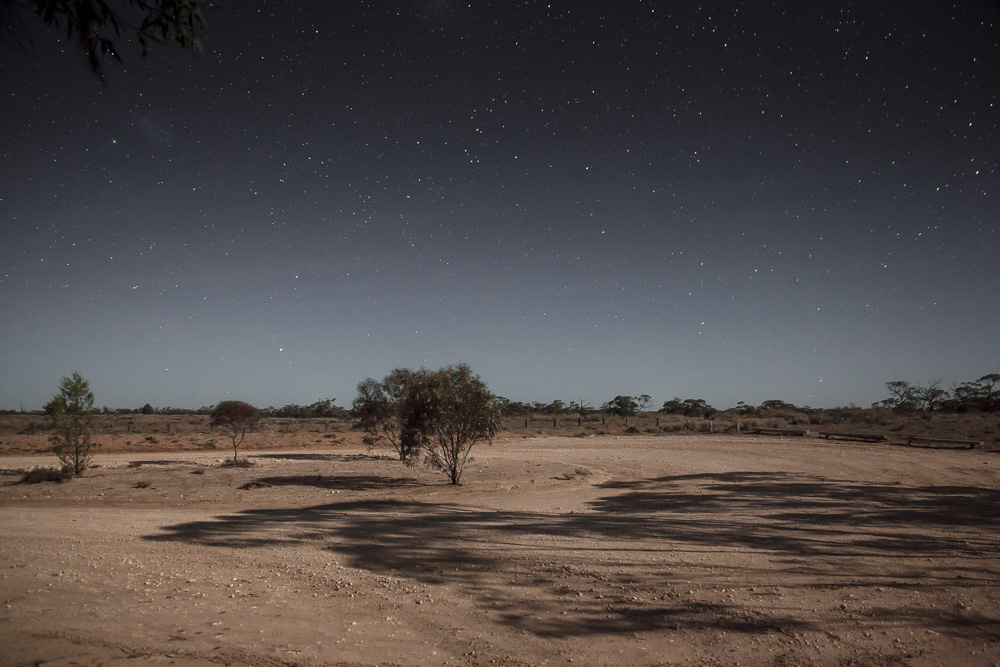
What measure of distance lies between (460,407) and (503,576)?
10501 millimetres

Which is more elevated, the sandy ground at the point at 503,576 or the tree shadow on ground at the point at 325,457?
the sandy ground at the point at 503,576

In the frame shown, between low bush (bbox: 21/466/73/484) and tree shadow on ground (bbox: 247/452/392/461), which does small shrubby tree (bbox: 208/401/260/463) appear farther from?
low bush (bbox: 21/466/73/484)

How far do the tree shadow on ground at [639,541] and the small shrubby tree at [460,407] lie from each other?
12.0ft

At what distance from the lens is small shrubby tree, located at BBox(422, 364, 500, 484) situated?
1789cm

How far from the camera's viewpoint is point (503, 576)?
768 cm

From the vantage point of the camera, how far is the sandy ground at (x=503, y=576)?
210 inches

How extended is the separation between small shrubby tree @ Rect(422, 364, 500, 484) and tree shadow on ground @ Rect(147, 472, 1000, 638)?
3.66m

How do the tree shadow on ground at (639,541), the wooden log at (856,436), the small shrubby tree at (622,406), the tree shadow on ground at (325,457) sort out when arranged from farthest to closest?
the small shrubby tree at (622,406), the wooden log at (856,436), the tree shadow on ground at (325,457), the tree shadow on ground at (639,541)

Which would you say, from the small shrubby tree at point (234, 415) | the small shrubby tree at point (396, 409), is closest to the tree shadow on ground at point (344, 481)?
the small shrubby tree at point (396, 409)

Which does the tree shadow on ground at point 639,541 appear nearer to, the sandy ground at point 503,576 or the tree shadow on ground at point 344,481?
the sandy ground at point 503,576

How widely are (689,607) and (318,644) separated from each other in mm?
4127

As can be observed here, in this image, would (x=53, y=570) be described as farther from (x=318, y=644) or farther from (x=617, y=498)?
(x=617, y=498)

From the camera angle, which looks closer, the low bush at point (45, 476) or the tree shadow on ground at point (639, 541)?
the tree shadow on ground at point (639, 541)

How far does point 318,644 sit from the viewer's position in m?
5.41
